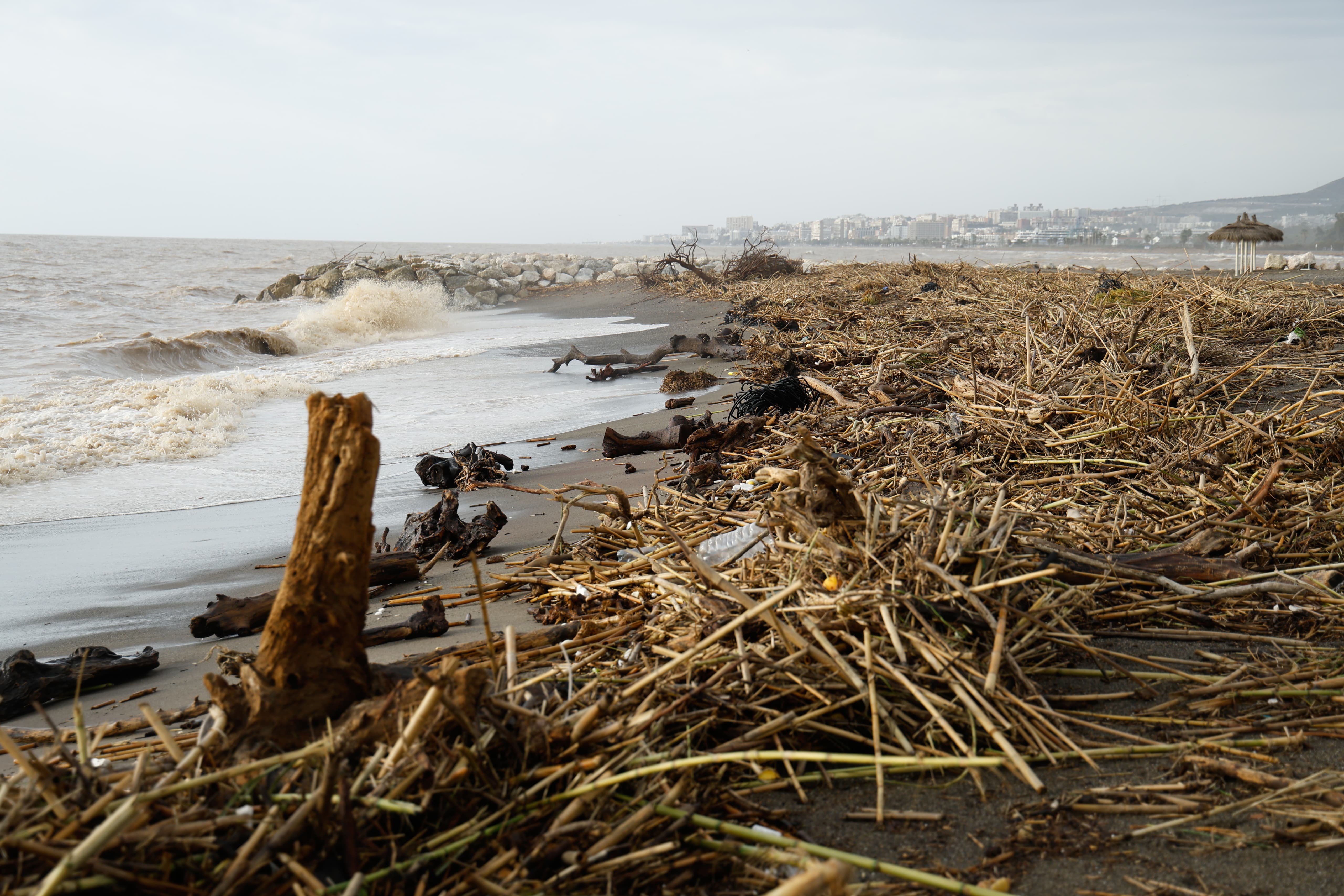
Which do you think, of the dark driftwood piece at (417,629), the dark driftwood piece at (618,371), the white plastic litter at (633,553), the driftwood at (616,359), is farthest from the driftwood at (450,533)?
the driftwood at (616,359)

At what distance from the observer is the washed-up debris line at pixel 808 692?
1.34 meters

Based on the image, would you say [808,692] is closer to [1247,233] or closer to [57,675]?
[57,675]

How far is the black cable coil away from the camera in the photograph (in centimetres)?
518

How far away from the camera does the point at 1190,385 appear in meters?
4.18

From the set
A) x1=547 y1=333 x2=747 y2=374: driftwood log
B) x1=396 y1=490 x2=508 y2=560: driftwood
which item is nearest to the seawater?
x1=547 y1=333 x2=747 y2=374: driftwood log

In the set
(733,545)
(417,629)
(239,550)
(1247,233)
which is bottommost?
(239,550)

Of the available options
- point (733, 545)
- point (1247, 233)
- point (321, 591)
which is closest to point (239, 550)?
point (733, 545)

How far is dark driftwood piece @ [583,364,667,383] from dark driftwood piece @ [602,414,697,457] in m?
4.62

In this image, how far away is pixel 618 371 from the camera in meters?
10.5

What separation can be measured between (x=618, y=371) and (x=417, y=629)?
25.8ft

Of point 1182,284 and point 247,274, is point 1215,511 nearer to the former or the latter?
point 1182,284

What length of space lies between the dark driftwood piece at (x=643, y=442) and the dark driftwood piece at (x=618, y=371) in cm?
462

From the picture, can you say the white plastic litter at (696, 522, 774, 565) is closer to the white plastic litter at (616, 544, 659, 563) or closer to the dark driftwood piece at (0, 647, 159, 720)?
the white plastic litter at (616, 544, 659, 563)

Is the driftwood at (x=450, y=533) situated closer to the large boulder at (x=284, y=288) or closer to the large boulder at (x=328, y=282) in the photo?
the large boulder at (x=328, y=282)
